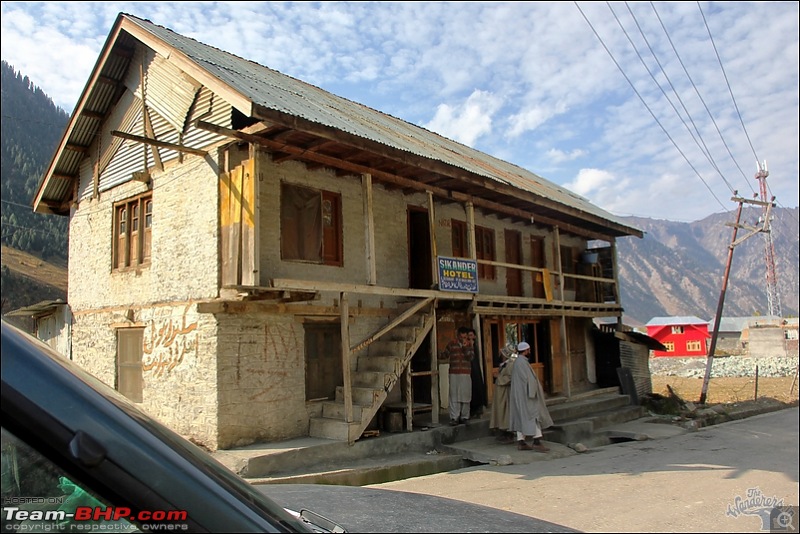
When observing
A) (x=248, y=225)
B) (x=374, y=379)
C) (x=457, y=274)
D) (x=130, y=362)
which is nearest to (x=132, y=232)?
(x=130, y=362)

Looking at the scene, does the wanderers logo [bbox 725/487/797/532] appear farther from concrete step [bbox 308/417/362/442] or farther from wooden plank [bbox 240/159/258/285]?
concrete step [bbox 308/417/362/442]

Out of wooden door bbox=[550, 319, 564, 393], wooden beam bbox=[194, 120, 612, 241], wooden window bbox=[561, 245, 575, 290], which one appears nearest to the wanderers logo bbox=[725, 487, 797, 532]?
wooden beam bbox=[194, 120, 612, 241]

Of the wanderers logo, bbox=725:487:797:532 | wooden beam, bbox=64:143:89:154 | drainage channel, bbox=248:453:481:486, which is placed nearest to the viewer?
the wanderers logo, bbox=725:487:797:532

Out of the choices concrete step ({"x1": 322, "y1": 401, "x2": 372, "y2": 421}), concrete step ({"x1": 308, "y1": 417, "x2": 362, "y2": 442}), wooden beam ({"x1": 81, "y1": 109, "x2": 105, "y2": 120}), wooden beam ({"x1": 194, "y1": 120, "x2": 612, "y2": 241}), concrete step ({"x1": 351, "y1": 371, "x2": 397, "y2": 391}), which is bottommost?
concrete step ({"x1": 308, "y1": 417, "x2": 362, "y2": 442})

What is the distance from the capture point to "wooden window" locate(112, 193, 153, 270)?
38.0 ft

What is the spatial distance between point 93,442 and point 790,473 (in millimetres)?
3013

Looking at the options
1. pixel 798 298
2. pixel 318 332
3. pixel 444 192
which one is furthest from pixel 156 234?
pixel 798 298

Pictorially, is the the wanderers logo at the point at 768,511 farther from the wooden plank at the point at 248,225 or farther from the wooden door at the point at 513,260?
the wooden door at the point at 513,260

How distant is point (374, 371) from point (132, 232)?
19.8 feet

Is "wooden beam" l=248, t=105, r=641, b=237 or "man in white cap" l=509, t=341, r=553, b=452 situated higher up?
"wooden beam" l=248, t=105, r=641, b=237

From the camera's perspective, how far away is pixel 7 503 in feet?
4.49

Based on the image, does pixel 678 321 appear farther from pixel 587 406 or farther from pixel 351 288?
Result: pixel 351 288

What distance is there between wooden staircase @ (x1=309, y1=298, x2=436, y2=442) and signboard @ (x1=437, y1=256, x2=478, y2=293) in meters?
0.58

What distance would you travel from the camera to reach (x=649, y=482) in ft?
24.1
